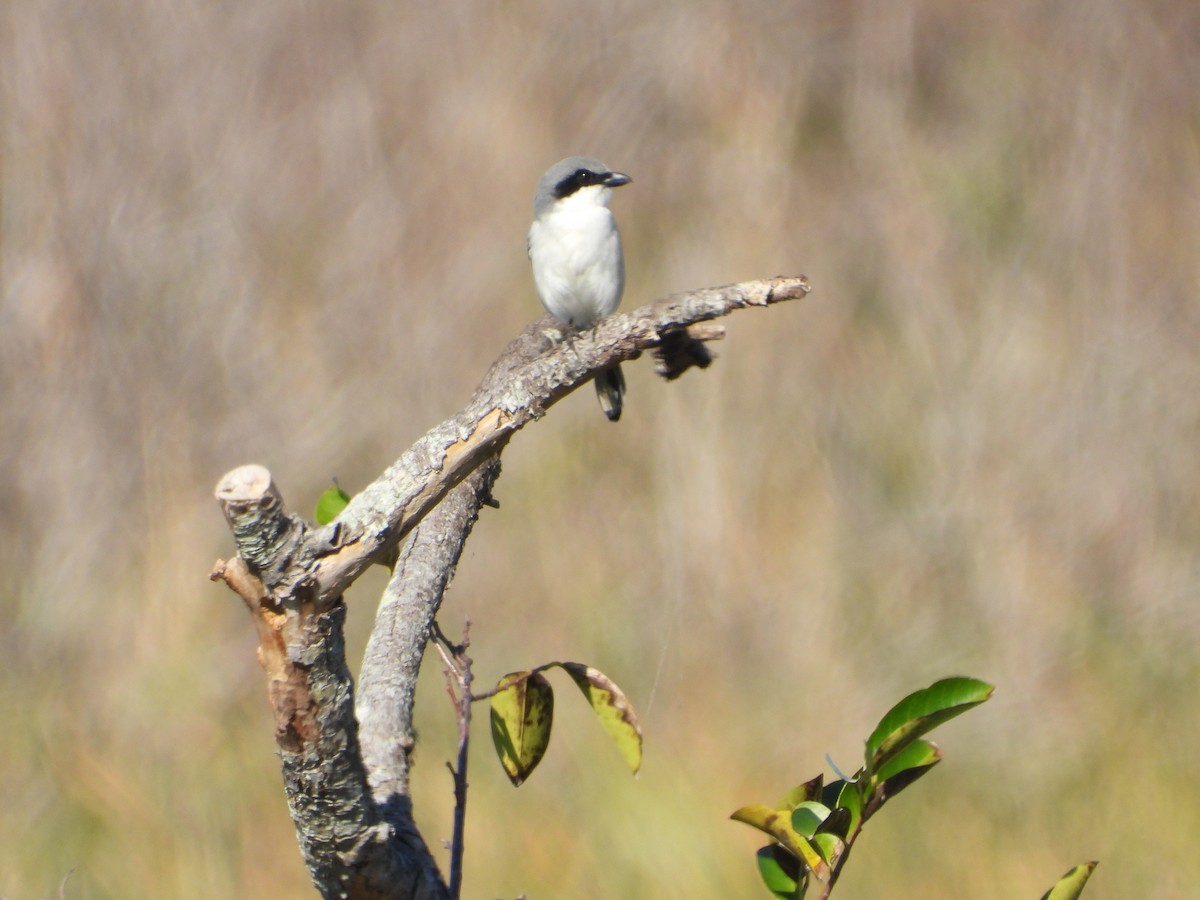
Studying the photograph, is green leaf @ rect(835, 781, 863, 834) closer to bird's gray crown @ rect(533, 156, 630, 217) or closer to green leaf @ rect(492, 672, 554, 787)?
green leaf @ rect(492, 672, 554, 787)

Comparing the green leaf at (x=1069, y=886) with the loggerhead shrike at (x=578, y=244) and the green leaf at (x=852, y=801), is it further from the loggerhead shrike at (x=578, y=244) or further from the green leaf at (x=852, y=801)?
the loggerhead shrike at (x=578, y=244)

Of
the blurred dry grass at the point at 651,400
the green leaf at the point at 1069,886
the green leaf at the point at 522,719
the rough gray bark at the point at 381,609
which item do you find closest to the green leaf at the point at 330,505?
the rough gray bark at the point at 381,609

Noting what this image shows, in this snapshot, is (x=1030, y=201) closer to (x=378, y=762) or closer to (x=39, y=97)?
(x=39, y=97)

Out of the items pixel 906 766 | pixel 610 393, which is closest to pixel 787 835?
pixel 906 766

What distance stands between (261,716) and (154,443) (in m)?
1.11

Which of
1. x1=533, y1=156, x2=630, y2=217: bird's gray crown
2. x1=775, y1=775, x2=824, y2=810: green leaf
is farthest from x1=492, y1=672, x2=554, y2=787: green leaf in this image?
x1=533, y1=156, x2=630, y2=217: bird's gray crown

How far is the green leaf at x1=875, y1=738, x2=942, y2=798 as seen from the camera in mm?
1160

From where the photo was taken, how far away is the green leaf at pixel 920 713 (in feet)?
3.82

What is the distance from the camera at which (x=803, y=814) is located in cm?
127

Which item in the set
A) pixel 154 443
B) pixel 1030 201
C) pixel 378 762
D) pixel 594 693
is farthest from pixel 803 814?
pixel 1030 201

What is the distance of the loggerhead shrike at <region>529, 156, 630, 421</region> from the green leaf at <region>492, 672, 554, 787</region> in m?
1.92

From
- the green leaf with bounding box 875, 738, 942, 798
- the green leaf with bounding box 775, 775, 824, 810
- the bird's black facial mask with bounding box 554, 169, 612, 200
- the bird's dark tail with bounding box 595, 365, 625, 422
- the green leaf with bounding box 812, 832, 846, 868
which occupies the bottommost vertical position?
the green leaf with bounding box 812, 832, 846, 868

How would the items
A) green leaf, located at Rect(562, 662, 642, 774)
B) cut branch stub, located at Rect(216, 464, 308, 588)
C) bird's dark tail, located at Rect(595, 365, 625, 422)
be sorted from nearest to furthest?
cut branch stub, located at Rect(216, 464, 308, 588), green leaf, located at Rect(562, 662, 642, 774), bird's dark tail, located at Rect(595, 365, 625, 422)

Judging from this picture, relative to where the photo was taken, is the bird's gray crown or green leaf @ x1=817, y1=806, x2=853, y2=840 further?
the bird's gray crown
